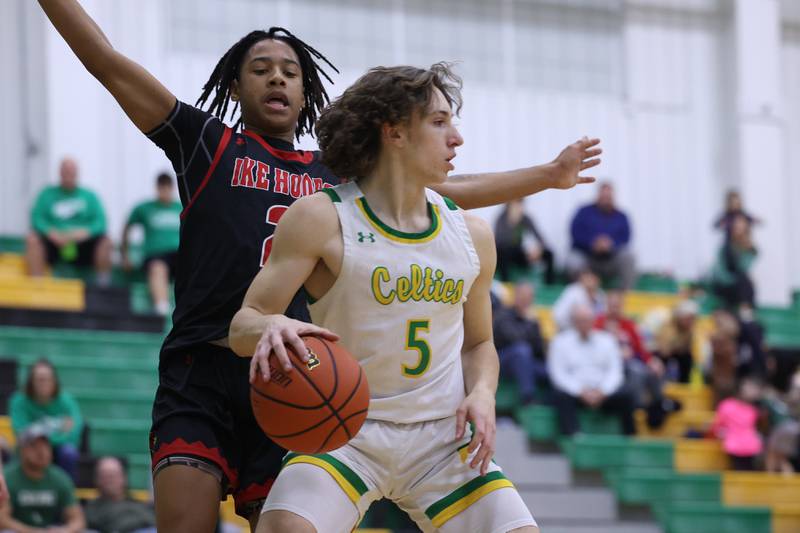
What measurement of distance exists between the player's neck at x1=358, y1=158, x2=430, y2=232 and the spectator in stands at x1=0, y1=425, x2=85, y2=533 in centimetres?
538

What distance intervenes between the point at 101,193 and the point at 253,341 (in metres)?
11.2

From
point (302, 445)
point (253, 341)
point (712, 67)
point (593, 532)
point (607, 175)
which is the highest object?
point (712, 67)

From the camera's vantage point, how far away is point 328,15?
1627cm

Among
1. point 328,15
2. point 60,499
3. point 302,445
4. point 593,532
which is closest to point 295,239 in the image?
point 302,445

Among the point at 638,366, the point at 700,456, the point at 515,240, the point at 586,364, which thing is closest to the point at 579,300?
the point at 638,366

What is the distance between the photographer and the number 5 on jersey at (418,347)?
4.04 m

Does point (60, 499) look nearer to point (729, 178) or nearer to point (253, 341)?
point (253, 341)

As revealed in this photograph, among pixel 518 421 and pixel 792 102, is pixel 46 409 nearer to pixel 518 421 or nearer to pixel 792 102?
pixel 518 421

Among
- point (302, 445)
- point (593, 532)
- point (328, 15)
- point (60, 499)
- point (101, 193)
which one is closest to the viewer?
point (302, 445)

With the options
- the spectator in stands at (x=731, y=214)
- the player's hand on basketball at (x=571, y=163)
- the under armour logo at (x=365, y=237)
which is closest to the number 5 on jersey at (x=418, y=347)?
the under armour logo at (x=365, y=237)

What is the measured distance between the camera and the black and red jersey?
4355 millimetres

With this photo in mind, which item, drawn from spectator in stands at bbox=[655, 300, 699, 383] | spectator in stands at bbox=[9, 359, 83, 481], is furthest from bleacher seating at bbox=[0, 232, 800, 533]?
spectator in stands at bbox=[655, 300, 699, 383]

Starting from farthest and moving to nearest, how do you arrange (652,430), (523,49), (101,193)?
(523,49)
(101,193)
(652,430)

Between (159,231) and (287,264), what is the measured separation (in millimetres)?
9231
